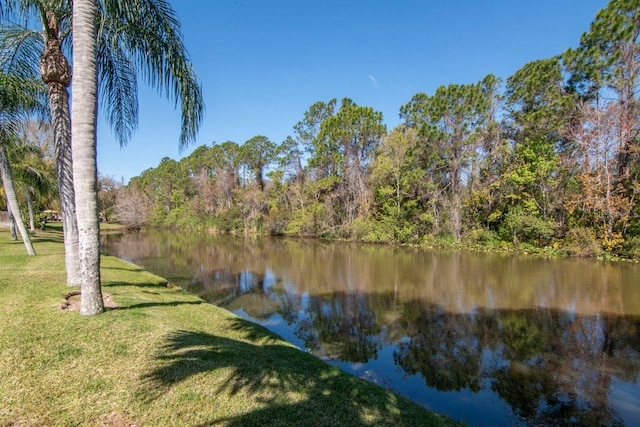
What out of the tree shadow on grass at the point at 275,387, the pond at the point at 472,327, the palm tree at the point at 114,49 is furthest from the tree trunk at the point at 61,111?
the pond at the point at 472,327

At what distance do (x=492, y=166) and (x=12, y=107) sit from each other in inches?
1266

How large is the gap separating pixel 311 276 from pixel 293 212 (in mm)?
26328

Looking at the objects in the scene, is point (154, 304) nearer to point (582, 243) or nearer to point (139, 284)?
point (139, 284)

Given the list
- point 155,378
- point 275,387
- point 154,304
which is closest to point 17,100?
point 154,304

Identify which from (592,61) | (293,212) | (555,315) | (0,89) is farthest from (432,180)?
(0,89)

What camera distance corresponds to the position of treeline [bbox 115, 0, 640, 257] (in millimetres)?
21625

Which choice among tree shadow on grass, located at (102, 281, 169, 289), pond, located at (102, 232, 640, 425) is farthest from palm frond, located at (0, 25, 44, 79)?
pond, located at (102, 232, 640, 425)

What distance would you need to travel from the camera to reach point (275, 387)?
4.64 m

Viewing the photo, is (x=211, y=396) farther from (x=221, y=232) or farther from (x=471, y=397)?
(x=221, y=232)

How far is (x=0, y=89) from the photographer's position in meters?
9.61

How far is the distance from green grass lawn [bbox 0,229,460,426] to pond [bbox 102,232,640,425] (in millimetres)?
2062

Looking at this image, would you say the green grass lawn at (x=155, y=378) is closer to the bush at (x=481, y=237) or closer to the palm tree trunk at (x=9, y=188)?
the palm tree trunk at (x=9, y=188)

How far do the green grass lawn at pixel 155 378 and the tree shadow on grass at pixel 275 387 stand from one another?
0.05ft

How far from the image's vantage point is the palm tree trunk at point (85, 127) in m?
5.81
